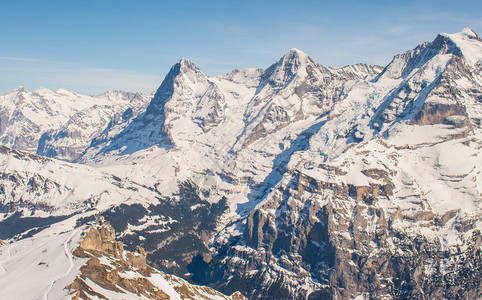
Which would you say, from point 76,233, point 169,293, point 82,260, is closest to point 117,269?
point 82,260

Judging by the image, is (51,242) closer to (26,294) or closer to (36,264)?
(36,264)

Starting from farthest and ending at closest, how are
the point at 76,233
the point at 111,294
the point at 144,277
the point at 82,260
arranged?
the point at 76,233 → the point at 144,277 → the point at 82,260 → the point at 111,294

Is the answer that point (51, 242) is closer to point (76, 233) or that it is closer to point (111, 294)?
point (76, 233)

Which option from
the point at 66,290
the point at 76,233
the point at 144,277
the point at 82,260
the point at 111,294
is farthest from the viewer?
the point at 76,233

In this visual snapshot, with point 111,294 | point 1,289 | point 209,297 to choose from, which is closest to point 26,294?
point 1,289

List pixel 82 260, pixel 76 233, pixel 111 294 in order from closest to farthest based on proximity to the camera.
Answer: pixel 111 294 → pixel 82 260 → pixel 76 233

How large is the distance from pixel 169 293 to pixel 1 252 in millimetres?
63139

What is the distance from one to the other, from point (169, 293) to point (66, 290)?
146 feet

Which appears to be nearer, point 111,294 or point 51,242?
point 111,294

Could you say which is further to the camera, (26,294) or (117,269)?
(117,269)

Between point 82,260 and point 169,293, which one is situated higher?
point 82,260

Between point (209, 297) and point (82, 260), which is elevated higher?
point (82, 260)

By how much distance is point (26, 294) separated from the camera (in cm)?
12450

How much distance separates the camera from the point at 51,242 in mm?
171750
